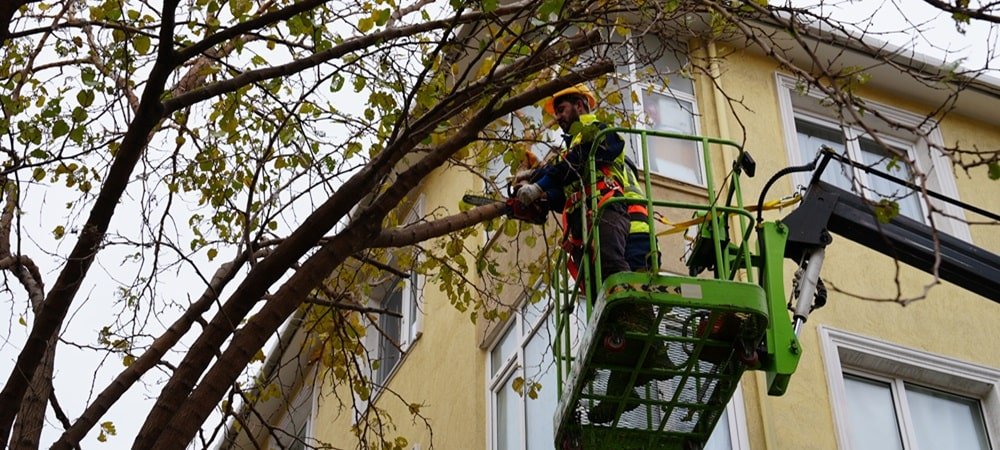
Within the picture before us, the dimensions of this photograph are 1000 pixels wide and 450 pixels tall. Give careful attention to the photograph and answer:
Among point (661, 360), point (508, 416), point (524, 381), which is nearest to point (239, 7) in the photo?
point (661, 360)

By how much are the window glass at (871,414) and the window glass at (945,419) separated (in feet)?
0.82

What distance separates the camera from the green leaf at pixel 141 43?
24.8 feet

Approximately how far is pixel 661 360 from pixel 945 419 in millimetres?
4956

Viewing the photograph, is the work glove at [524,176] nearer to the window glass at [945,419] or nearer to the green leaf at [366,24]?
the green leaf at [366,24]

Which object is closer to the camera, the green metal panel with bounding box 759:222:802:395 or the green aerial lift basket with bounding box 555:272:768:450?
the green aerial lift basket with bounding box 555:272:768:450

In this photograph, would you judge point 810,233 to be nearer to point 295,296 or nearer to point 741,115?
point 295,296

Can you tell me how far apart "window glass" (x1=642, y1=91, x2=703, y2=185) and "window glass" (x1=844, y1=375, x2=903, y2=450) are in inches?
89.1

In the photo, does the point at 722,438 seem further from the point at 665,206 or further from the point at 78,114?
the point at 78,114

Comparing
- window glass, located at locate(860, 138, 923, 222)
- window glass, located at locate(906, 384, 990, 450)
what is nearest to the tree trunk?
window glass, located at locate(906, 384, 990, 450)

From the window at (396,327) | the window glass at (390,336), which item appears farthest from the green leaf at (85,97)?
the window glass at (390,336)

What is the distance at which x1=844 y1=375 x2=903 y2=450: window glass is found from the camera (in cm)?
1054

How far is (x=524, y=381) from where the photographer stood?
34.4 feet

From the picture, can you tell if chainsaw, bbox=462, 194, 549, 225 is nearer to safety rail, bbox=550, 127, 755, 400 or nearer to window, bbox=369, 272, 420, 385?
safety rail, bbox=550, 127, 755, 400

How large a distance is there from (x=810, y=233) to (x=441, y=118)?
243 centimetres
